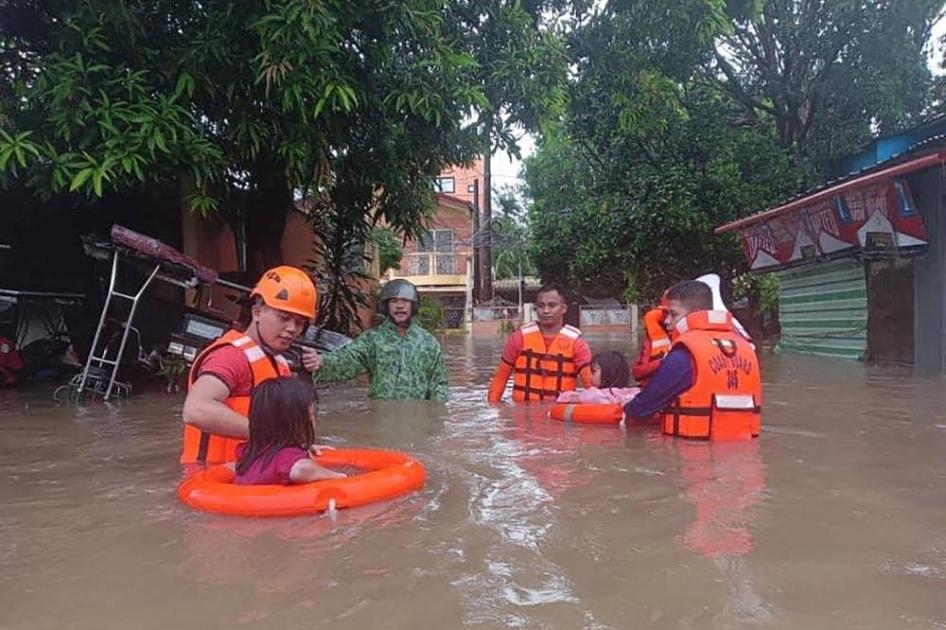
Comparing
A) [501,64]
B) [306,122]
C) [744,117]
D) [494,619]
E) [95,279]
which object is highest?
[744,117]

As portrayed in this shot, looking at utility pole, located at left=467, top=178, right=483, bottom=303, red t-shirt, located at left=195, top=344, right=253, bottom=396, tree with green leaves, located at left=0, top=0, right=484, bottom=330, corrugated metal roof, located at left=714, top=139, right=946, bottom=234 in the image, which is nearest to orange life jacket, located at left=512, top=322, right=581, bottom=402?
tree with green leaves, located at left=0, top=0, right=484, bottom=330

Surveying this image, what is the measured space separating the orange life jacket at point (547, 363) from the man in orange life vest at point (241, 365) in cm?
296

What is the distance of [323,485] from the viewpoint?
3596 millimetres

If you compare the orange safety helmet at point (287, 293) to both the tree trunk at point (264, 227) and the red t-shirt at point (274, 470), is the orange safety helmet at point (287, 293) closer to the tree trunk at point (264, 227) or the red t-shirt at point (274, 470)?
the red t-shirt at point (274, 470)

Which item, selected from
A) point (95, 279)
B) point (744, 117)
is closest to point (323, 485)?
point (95, 279)

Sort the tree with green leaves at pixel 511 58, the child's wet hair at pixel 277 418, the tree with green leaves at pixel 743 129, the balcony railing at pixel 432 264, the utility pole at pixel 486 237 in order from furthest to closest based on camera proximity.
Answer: the balcony railing at pixel 432 264 < the utility pole at pixel 486 237 < the tree with green leaves at pixel 743 129 < the tree with green leaves at pixel 511 58 < the child's wet hair at pixel 277 418

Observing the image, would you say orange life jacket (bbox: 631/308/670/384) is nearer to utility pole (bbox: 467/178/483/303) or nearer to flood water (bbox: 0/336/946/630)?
flood water (bbox: 0/336/946/630)

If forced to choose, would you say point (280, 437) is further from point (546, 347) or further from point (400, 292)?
point (546, 347)

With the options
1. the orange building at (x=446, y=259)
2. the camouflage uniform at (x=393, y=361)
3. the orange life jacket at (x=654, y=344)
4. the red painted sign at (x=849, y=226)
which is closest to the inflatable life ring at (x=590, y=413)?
the orange life jacket at (x=654, y=344)

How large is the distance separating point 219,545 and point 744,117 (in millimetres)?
17786

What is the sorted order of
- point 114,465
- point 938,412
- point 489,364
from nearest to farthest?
1. point 114,465
2. point 938,412
3. point 489,364

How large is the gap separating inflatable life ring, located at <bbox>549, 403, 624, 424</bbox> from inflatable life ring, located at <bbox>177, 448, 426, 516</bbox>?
2.23m

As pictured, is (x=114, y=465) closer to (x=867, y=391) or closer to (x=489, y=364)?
(x=867, y=391)

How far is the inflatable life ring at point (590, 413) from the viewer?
19.6ft
